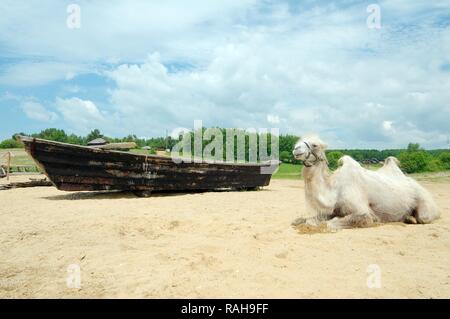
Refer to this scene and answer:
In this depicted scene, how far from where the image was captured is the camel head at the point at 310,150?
5613 millimetres

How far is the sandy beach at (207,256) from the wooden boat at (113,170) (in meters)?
2.17

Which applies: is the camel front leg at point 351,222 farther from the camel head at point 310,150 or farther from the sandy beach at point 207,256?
the camel head at point 310,150

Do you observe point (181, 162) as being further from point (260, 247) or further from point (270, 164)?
point (260, 247)

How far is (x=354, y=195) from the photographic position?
5879 mm

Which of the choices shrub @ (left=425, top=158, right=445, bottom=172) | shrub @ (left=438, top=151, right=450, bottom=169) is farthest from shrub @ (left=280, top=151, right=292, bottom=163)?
shrub @ (left=438, top=151, right=450, bottom=169)

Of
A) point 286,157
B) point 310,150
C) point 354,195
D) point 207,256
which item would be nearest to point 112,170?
point 310,150

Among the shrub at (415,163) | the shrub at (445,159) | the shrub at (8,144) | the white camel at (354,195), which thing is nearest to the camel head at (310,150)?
the white camel at (354,195)

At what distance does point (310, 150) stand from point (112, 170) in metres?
5.99

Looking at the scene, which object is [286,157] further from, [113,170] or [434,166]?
[113,170]

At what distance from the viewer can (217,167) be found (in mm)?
11930

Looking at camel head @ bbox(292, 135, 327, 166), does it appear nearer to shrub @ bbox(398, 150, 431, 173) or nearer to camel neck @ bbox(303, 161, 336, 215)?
camel neck @ bbox(303, 161, 336, 215)

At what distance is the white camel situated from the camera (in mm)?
5781

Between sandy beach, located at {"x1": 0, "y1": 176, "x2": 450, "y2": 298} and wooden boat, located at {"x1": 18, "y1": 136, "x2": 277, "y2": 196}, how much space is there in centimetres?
217
